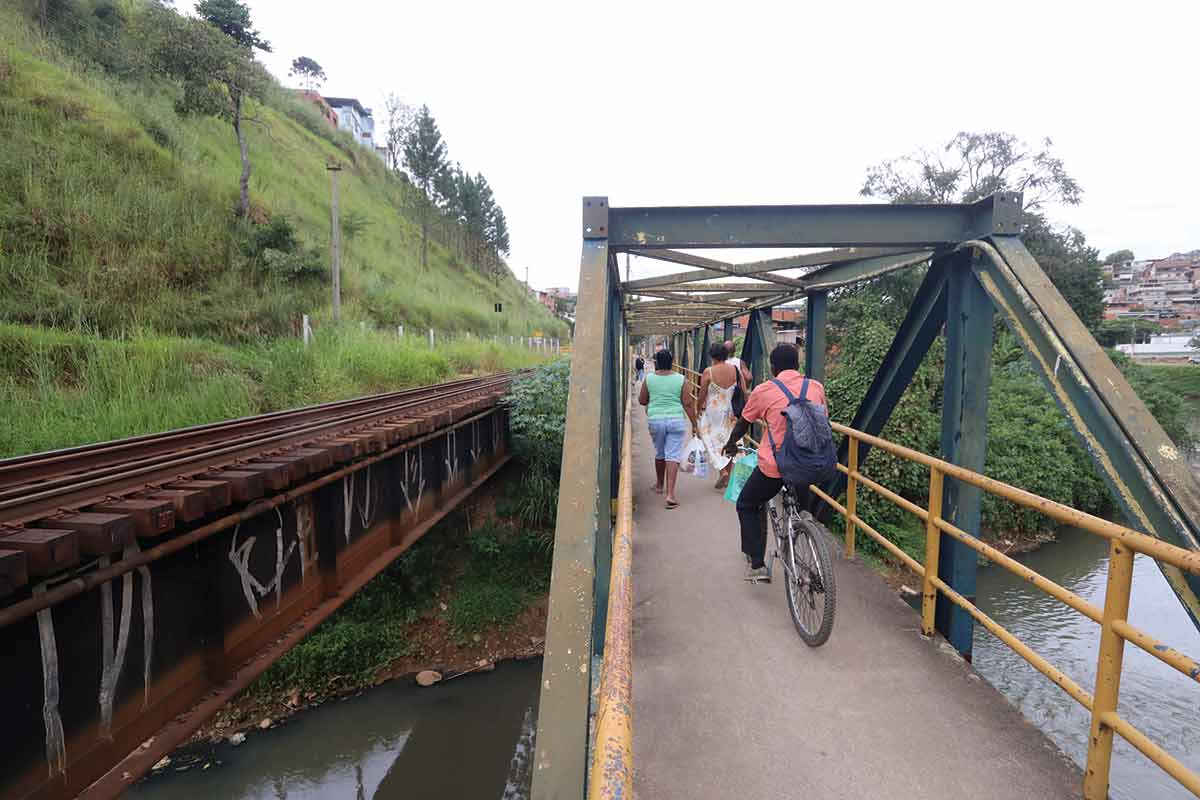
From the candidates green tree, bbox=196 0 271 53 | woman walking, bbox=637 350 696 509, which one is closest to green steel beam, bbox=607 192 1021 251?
woman walking, bbox=637 350 696 509

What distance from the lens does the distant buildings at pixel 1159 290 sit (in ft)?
→ 299

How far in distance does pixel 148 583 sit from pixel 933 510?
434cm

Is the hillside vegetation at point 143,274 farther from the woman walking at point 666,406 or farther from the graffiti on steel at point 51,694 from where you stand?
the woman walking at point 666,406

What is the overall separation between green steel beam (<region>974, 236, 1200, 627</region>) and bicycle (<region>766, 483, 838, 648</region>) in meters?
1.43

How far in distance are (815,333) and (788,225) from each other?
2973mm

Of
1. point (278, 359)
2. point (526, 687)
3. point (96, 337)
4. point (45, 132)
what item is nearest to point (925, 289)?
point (526, 687)

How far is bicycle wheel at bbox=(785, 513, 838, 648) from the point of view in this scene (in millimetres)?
3412

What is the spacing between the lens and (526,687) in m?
8.57

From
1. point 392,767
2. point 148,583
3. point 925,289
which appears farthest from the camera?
point 392,767

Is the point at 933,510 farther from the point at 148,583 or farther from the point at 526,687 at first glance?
the point at 526,687

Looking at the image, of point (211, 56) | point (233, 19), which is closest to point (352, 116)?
point (233, 19)

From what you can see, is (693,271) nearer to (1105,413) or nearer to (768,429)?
(768,429)

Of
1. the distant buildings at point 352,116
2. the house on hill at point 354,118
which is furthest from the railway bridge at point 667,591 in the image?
the house on hill at point 354,118

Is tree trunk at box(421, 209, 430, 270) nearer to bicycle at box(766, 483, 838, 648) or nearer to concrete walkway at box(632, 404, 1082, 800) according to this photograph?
bicycle at box(766, 483, 838, 648)
